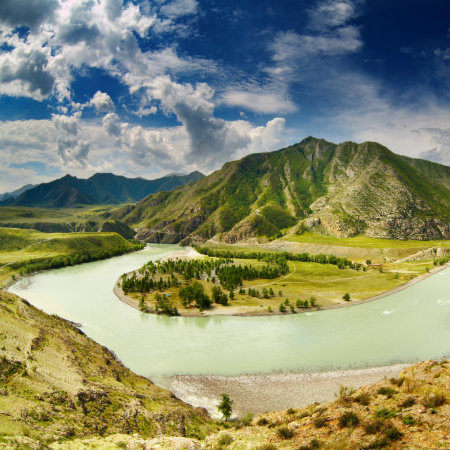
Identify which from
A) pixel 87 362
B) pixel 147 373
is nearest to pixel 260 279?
pixel 147 373

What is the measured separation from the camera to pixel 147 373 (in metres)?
42.2

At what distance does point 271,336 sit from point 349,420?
38.3 meters

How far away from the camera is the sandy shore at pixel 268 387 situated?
3400 cm

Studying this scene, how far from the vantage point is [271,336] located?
54562 mm

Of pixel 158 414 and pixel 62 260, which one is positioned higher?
pixel 62 260

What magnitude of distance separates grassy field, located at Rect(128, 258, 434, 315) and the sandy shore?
2792cm

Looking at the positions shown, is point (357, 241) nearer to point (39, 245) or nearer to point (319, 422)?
point (319, 422)

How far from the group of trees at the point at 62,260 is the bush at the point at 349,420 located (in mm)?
140447

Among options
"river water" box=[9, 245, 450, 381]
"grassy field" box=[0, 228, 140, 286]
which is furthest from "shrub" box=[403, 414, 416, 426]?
"grassy field" box=[0, 228, 140, 286]

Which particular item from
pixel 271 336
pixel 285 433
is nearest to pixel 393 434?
pixel 285 433

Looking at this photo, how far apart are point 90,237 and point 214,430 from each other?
185922mm

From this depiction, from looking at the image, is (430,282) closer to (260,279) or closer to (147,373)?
(260,279)

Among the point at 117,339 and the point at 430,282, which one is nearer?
the point at 117,339

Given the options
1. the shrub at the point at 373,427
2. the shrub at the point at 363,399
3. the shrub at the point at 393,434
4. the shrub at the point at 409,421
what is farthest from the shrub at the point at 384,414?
the shrub at the point at 363,399
